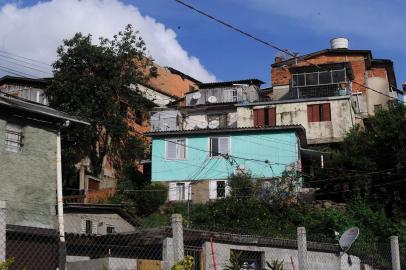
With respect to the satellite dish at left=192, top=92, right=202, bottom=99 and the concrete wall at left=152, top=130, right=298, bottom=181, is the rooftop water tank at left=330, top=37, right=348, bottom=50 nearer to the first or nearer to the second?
the satellite dish at left=192, top=92, right=202, bottom=99

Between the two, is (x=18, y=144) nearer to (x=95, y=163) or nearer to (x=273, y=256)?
(x=273, y=256)

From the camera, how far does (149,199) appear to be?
115 ft

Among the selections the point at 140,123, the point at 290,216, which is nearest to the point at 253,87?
the point at 140,123

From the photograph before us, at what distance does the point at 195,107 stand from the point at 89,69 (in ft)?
28.8

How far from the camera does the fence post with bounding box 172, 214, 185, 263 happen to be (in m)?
7.62

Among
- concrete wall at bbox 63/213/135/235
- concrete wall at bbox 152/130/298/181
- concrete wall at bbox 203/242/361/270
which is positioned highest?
concrete wall at bbox 152/130/298/181

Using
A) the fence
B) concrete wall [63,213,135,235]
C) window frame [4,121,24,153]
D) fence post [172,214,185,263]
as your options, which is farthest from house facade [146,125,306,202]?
fence post [172,214,185,263]

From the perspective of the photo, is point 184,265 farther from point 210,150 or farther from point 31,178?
point 210,150

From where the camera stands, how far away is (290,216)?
31.6m

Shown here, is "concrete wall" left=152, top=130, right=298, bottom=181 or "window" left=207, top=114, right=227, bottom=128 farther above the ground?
"window" left=207, top=114, right=227, bottom=128

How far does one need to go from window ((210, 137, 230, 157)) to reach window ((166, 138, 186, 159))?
5.74 ft

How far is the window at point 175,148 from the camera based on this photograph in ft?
127

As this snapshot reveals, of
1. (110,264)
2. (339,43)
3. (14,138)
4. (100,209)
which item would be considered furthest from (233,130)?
(110,264)

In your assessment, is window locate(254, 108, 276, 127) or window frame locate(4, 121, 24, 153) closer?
window frame locate(4, 121, 24, 153)
